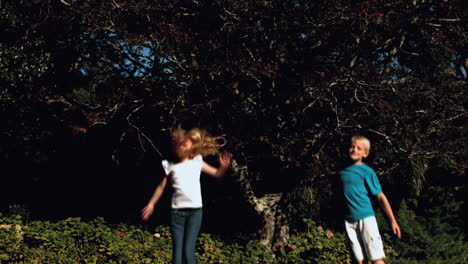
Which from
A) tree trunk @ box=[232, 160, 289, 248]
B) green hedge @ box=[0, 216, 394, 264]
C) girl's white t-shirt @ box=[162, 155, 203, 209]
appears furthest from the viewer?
tree trunk @ box=[232, 160, 289, 248]

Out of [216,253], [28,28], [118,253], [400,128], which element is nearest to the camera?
[118,253]

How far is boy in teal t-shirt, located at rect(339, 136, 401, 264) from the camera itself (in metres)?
4.14

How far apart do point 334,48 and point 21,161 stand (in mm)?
8158

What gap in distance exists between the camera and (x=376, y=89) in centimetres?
687

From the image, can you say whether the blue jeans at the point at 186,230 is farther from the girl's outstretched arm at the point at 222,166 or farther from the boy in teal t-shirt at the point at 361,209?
the boy in teal t-shirt at the point at 361,209

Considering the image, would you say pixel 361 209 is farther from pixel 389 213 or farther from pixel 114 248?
pixel 114 248

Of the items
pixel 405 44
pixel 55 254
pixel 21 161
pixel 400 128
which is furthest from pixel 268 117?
pixel 21 161

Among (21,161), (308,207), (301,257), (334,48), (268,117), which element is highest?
(334,48)

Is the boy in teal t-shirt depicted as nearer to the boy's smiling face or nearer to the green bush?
the boy's smiling face

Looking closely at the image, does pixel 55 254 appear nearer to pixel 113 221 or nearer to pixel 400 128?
pixel 113 221

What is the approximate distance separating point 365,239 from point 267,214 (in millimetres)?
4082

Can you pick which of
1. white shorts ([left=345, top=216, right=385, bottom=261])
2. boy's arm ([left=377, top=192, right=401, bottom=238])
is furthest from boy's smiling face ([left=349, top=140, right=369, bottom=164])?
white shorts ([left=345, top=216, right=385, bottom=261])

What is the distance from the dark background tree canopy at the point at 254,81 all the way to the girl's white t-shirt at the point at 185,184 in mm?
2606

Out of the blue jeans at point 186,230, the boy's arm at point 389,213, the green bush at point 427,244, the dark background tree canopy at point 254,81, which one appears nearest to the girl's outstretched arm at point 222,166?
the blue jeans at point 186,230
